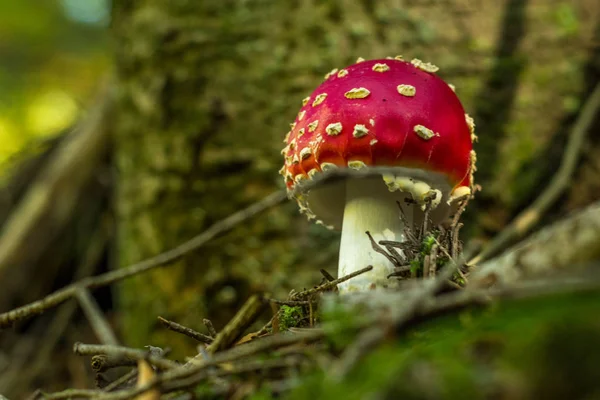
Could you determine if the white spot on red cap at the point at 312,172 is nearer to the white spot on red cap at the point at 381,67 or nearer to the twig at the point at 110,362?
the white spot on red cap at the point at 381,67

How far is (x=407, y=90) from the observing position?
0.91 meters

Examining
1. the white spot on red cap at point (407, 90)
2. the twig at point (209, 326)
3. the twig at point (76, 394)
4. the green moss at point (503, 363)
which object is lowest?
the twig at point (76, 394)

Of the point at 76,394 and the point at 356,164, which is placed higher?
the point at 356,164

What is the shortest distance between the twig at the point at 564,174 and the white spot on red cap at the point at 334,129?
73cm

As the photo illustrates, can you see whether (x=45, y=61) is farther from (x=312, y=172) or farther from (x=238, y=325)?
(x=238, y=325)

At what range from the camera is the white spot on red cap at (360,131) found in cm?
89

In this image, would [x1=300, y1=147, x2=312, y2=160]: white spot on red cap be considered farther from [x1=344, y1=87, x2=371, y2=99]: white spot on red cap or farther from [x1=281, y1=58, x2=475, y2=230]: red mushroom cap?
[x1=344, y1=87, x2=371, y2=99]: white spot on red cap

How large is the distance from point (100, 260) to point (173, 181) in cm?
104

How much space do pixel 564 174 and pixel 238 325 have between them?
4.17ft

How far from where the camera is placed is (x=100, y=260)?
2777mm

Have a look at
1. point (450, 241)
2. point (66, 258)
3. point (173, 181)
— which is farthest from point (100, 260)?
point (450, 241)

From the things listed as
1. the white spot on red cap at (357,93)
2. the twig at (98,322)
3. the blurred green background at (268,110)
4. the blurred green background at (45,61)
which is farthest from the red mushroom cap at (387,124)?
the blurred green background at (45,61)

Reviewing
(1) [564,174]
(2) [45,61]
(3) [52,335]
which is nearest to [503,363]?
(1) [564,174]

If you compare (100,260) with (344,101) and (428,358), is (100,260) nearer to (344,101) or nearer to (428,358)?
(344,101)
